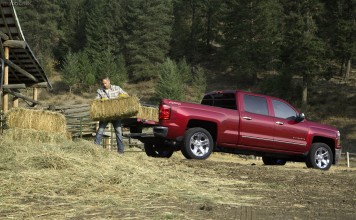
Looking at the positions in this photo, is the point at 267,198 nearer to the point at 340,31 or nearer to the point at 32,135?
the point at 32,135


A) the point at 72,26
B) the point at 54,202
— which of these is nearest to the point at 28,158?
the point at 54,202

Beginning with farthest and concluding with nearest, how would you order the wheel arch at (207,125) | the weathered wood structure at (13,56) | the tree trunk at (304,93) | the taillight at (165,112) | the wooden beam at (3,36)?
the tree trunk at (304,93) < the weathered wood structure at (13,56) < the wooden beam at (3,36) < the wheel arch at (207,125) < the taillight at (165,112)

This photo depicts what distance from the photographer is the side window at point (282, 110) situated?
11992 mm

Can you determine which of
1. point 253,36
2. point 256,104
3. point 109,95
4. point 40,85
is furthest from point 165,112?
point 253,36

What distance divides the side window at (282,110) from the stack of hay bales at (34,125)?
6277mm

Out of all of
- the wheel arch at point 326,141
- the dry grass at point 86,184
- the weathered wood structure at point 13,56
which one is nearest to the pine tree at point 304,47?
the weathered wood structure at point 13,56

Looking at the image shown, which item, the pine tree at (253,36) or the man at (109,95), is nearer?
the man at (109,95)

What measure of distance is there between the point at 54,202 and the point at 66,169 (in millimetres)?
1692

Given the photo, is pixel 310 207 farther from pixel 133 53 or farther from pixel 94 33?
pixel 94 33

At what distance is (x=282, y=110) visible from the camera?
39.7 ft

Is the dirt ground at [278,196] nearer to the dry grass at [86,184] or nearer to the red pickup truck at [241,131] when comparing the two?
the dry grass at [86,184]

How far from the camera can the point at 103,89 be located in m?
11.8

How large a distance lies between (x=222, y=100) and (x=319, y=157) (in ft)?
10.2

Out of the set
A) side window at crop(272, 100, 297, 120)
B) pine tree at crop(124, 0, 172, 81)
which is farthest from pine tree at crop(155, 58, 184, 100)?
side window at crop(272, 100, 297, 120)
